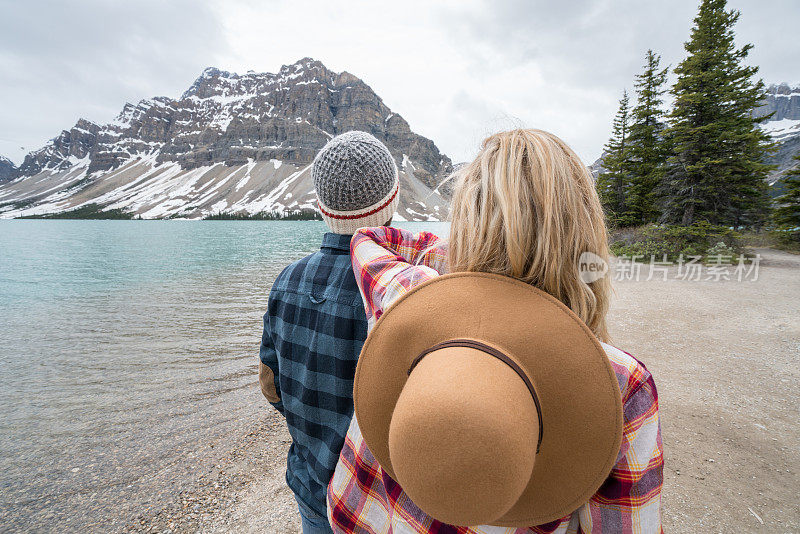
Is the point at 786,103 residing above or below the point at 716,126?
above

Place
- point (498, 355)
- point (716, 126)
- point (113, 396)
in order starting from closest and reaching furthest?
point (498, 355)
point (113, 396)
point (716, 126)

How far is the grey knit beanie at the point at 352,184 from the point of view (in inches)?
57.4

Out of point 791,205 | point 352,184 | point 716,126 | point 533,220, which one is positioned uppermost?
point 716,126

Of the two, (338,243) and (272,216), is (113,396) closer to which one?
(338,243)

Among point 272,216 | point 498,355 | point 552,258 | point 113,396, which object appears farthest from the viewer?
point 272,216

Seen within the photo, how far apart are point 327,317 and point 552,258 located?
3.04 ft

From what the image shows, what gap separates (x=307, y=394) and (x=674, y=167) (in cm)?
2312

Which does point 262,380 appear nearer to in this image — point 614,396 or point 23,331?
point 614,396

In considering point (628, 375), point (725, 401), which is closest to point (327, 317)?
point (628, 375)

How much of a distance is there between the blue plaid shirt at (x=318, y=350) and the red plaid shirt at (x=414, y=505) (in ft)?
0.92

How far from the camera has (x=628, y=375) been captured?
0.75 metres

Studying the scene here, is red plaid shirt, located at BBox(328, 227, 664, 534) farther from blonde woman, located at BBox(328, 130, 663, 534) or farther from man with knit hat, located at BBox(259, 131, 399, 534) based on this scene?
man with knit hat, located at BBox(259, 131, 399, 534)

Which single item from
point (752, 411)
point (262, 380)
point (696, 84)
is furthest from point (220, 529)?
point (696, 84)

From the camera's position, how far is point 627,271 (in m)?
15.1
